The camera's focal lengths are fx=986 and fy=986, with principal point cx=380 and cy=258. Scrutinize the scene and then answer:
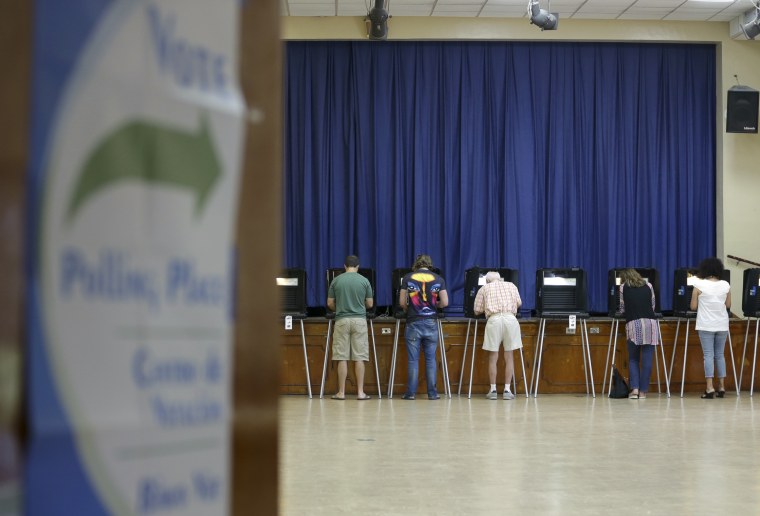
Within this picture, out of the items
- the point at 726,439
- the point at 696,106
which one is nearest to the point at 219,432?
the point at 726,439

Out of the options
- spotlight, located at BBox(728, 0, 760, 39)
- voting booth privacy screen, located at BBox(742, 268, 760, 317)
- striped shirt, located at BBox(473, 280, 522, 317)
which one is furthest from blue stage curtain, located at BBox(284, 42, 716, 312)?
striped shirt, located at BBox(473, 280, 522, 317)

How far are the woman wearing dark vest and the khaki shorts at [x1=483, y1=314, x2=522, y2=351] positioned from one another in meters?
1.35

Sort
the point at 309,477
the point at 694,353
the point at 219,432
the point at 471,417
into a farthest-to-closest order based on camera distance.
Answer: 1. the point at 694,353
2. the point at 471,417
3. the point at 309,477
4. the point at 219,432

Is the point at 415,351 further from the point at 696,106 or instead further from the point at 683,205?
the point at 696,106

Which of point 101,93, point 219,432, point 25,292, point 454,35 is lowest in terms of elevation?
point 219,432

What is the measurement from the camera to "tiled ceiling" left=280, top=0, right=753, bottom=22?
13180 mm

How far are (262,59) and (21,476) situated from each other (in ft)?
→ 1.94

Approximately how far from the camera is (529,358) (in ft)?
40.3

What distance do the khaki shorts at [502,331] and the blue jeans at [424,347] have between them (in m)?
0.66

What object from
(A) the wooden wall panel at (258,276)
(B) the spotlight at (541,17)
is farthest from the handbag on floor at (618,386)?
(A) the wooden wall panel at (258,276)

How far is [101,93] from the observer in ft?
2.97

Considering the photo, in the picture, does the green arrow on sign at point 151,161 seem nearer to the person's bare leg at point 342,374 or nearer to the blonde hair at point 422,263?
the person's bare leg at point 342,374

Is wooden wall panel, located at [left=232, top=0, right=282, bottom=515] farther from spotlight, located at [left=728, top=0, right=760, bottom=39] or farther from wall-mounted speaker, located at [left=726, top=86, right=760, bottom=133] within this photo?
wall-mounted speaker, located at [left=726, top=86, right=760, bottom=133]

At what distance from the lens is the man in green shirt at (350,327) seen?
11438 millimetres
